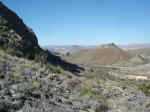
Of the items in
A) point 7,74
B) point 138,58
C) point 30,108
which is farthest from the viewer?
point 138,58

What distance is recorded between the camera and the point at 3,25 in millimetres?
15992

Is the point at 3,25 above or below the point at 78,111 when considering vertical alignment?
above

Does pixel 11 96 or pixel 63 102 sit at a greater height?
pixel 11 96

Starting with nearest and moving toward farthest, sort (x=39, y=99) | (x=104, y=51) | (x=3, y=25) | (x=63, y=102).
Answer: (x=39, y=99), (x=63, y=102), (x=3, y=25), (x=104, y=51)

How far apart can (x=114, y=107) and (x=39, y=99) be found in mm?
3183

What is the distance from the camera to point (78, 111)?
16.4 feet

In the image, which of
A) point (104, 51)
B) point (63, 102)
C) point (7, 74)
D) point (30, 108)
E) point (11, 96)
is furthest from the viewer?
point (104, 51)

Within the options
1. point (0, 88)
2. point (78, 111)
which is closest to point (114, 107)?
point (78, 111)

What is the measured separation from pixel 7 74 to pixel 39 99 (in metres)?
2.04

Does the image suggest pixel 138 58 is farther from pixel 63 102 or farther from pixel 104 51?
pixel 63 102

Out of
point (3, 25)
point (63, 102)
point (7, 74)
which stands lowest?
point (63, 102)

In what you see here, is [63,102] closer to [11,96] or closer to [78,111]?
[78,111]

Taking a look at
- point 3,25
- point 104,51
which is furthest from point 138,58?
point 3,25

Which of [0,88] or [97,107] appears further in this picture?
[97,107]
